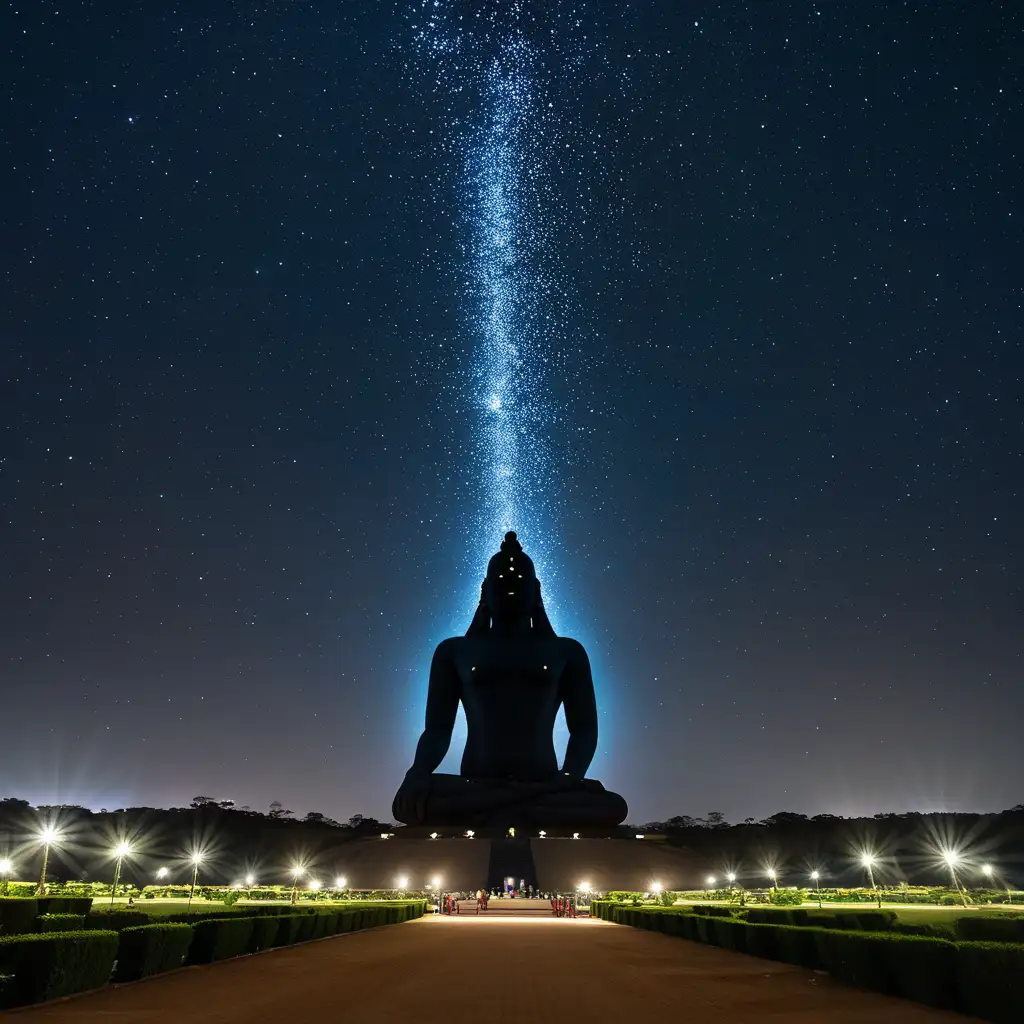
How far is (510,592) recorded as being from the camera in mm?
44719

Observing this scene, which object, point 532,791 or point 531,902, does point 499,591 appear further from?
point 531,902

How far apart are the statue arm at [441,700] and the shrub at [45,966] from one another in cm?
3508

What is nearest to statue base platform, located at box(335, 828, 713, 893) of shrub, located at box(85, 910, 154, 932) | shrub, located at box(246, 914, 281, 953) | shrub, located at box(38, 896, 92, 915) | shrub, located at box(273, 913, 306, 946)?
shrub, located at box(38, 896, 92, 915)

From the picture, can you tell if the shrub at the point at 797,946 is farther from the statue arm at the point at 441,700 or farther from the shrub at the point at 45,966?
the statue arm at the point at 441,700

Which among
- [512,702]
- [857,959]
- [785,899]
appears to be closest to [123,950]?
[857,959]

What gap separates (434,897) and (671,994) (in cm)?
2660

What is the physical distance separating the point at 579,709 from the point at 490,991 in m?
35.7

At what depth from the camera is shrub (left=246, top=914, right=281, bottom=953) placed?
14.4 m

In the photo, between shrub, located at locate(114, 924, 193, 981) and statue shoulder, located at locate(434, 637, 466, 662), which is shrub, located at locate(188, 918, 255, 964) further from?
statue shoulder, located at locate(434, 637, 466, 662)

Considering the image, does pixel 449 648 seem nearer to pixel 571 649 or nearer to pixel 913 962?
pixel 571 649

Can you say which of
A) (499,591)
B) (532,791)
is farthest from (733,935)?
(499,591)

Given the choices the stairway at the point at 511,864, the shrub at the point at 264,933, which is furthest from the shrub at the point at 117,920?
the stairway at the point at 511,864

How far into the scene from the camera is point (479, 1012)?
8375 mm

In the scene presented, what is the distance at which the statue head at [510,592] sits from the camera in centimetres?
4478
